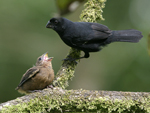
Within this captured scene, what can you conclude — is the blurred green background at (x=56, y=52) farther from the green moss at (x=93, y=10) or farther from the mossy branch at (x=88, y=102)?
the mossy branch at (x=88, y=102)

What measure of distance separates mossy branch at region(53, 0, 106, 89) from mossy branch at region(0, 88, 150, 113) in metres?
0.90

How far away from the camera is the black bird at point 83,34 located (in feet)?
16.3

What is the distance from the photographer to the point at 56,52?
1330 centimetres

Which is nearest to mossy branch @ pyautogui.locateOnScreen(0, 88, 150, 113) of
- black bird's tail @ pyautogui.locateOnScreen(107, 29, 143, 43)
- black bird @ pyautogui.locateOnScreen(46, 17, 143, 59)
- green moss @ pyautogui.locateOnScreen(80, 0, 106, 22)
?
black bird @ pyautogui.locateOnScreen(46, 17, 143, 59)

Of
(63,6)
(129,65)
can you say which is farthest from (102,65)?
(63,6)

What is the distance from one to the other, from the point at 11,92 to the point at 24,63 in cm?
162

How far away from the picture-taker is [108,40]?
5383mm

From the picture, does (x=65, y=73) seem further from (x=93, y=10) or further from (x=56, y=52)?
(x=56, y=52)

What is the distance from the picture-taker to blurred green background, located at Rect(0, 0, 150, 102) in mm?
12156

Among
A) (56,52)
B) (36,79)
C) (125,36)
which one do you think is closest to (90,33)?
(125,36)

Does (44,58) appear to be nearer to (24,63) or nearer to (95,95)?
(95,95)

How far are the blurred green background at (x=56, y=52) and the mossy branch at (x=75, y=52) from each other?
680cm

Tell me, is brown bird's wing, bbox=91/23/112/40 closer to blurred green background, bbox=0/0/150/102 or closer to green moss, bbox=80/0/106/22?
green moss, bbox=80/0/106/22

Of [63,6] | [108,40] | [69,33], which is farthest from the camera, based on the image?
[108,40]
